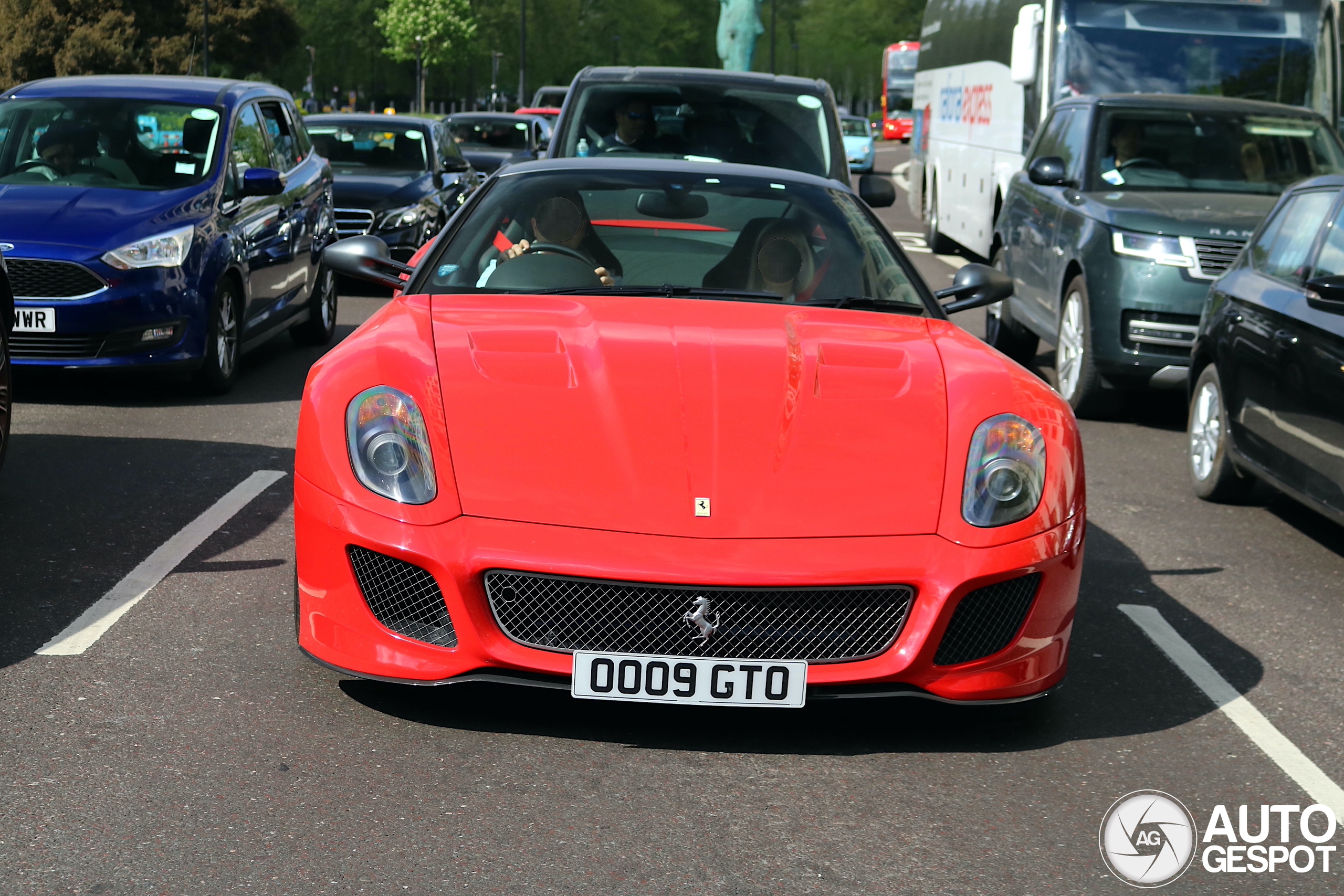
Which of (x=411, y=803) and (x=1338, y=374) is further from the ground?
(x=1338, y=374)

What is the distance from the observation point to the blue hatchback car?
8539 mm

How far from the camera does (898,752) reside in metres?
4.09

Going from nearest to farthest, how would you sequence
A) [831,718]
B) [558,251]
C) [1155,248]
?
[831,718] → [558,251] → [1155,248]

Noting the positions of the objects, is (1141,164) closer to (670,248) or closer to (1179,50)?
(1179,50)

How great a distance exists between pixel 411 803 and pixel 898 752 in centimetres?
119

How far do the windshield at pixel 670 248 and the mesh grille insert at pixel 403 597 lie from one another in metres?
1.42

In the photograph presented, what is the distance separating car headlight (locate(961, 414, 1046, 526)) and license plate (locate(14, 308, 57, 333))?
225 inches

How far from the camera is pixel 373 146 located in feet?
53.6

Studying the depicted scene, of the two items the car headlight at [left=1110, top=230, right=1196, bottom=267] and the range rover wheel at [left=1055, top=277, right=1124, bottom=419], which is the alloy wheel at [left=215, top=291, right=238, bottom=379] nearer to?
the range rover wheel at [left=1055, top=277, right=1124, bottom=419]

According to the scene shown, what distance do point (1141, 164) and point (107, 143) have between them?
20.1ft

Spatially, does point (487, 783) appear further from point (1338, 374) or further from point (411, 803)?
point (1338, 374)

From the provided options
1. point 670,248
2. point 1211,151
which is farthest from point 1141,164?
point 670,248

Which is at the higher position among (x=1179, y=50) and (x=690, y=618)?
(x=1179, y=50)

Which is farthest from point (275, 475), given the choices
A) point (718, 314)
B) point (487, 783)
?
point (487, 783)
